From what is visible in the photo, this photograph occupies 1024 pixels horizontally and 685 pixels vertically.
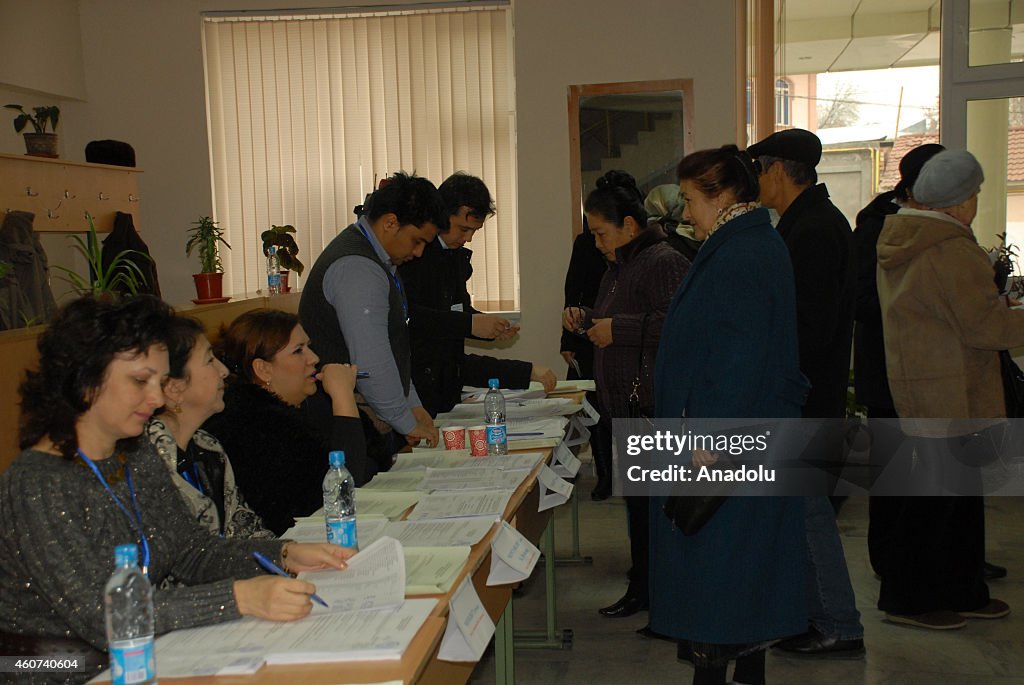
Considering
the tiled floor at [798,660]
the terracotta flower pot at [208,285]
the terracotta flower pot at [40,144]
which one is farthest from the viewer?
the terracotta flower pot at [208,285]

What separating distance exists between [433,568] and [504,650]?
824mm

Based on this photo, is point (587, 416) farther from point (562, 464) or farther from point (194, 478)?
point (194, 478)

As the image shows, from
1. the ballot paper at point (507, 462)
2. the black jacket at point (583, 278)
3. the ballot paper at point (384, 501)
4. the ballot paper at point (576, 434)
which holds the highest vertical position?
the black jacket at point (583, 278)

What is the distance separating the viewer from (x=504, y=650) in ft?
8.79

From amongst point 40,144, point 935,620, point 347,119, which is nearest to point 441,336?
point 935,620

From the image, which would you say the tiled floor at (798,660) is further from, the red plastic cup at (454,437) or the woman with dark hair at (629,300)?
the red plastic cup at (454,437)

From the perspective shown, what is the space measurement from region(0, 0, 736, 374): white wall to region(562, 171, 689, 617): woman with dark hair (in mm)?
2829

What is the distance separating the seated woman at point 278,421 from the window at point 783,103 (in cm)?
465

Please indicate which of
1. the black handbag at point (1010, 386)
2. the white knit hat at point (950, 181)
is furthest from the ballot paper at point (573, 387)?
the black handbag at point (1010, 386)

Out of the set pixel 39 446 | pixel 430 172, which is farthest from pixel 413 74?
pixel 39 446

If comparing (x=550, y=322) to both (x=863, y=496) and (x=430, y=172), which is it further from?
(x=863, y=496)

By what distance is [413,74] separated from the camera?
22.2 feet

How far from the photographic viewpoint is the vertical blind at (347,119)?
671cm

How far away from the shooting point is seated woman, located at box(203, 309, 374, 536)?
2352 millimetres
